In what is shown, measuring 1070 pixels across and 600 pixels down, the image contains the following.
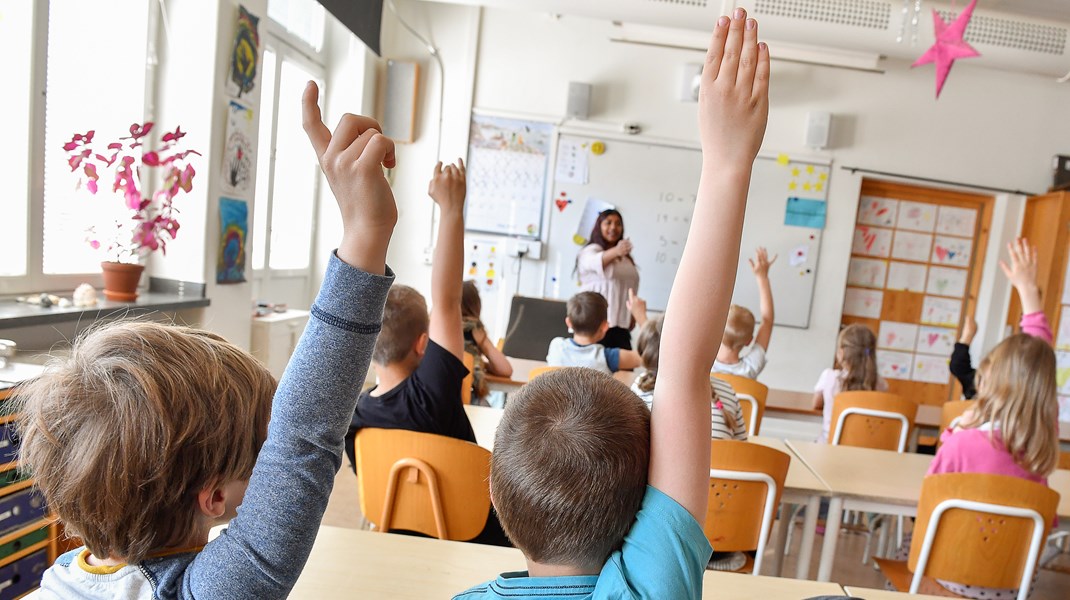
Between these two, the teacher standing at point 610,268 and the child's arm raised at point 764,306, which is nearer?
the child's arm raised at point 764,306

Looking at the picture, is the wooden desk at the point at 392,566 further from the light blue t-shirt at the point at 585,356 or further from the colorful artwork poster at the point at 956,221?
the colorful artwork poster at the point at 956,221

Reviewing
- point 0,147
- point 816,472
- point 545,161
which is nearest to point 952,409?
Result: point 816,472

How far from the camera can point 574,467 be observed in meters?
0.68

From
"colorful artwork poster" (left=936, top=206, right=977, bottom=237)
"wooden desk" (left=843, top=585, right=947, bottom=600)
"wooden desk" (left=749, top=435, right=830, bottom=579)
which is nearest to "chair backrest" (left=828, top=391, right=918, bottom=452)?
"wooden desk" (left=749, top=435, right=830, bottom=579)

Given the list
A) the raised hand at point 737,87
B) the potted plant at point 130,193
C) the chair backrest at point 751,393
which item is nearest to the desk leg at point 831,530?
the chair backrest at point 751,393

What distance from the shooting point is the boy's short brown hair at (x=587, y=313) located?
297 centimetres

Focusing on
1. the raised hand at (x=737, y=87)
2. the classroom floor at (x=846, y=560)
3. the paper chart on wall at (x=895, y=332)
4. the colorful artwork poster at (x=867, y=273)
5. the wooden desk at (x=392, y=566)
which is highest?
the raised hand at (x=737, y=87)

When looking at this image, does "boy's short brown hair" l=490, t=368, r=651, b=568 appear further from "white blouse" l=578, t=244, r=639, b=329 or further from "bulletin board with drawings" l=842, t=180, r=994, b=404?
"bulletin board with drawings" l=842, t=180, r=994, b=404

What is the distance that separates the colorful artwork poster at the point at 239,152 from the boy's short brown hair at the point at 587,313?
6.08 feet

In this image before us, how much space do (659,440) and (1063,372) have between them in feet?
20.3

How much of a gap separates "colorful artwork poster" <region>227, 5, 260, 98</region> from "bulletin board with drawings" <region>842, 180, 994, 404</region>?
469 centimetres

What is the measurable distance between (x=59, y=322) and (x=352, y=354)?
2443mm

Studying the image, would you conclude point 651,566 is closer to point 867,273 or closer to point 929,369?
point 867,273

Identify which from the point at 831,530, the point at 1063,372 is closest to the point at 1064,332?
the point at 1063,372
